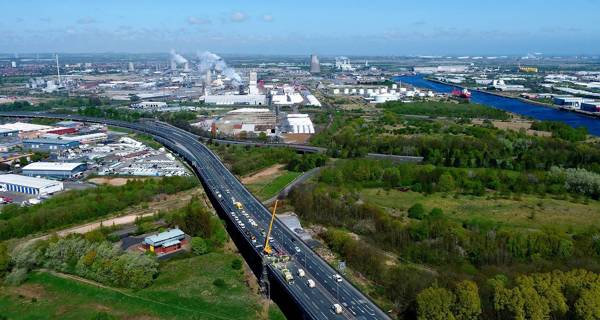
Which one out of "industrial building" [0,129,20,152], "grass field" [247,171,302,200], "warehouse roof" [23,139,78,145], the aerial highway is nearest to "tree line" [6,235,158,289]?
the aerial highway

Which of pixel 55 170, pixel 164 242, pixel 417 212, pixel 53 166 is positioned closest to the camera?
pixel 164 242

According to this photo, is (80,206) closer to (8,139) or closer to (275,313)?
(275,313)

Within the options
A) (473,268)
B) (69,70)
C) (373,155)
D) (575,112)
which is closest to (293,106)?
(373,155)

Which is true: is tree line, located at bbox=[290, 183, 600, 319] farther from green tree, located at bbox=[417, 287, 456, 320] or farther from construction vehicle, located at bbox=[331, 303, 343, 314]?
construction vehicle, located at bbox=[331, 303, 343, 314]

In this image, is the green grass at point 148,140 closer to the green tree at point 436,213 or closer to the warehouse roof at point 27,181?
the warehouse roof at point 27,181

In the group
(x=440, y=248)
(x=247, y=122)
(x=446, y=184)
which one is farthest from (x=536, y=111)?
(x=440, y=248)
